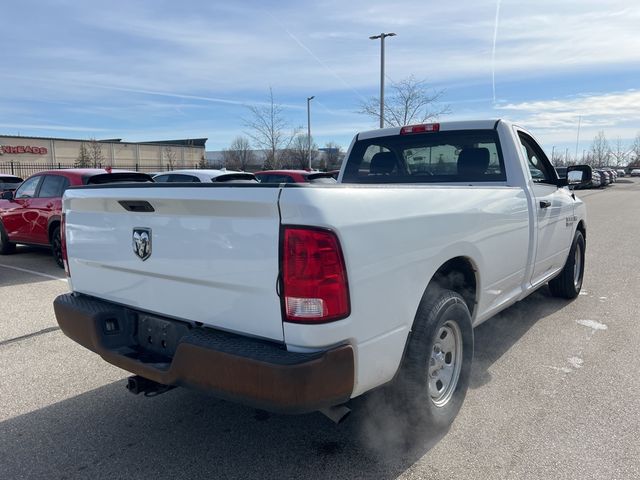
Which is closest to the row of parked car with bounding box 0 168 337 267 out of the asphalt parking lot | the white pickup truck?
the asphalt parking lot

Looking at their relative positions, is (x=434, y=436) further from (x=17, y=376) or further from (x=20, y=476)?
(x=17, y=376)

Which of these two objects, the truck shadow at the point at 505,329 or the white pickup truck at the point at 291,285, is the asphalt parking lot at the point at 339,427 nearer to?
the truck shadow at the point at 505,329

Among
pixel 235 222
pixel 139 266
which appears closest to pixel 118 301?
pixel 139 266

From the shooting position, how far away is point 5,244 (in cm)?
990

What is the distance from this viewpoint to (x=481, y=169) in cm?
438

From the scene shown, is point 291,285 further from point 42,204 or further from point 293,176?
point 293,176

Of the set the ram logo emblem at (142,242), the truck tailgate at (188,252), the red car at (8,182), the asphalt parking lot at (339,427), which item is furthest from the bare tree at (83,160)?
the ram logo emblem at (142,242)

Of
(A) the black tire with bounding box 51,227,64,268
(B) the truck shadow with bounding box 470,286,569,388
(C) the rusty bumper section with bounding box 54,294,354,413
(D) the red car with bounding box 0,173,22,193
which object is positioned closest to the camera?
(C) the rusty bumper section with bounding box 54,294,354,413

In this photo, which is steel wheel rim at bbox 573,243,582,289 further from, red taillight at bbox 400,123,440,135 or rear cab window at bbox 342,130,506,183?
red taillight at bbox 400,123,440,135

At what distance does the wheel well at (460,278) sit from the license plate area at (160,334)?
4.80 feet

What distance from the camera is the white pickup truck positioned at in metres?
2.13

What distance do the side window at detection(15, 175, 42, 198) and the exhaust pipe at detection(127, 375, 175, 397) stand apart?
7422 mm

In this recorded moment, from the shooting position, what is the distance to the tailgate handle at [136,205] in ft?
8.66

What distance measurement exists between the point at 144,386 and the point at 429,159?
314 centimetres
